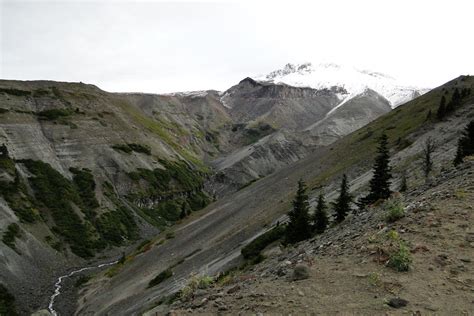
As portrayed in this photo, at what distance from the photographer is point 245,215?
69.2 meters

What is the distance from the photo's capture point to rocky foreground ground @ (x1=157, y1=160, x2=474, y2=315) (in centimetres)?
1168

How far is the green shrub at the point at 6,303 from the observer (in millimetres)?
56769

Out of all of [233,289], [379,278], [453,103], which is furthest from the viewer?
[453,103]

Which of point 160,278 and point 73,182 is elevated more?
point 73,182

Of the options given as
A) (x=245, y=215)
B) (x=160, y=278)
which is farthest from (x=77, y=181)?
(x=160, y=278)

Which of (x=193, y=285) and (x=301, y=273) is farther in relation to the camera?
(x=193, y=285)

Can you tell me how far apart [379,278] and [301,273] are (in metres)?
2.79

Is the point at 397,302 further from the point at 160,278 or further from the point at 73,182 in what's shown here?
the point at 73,182

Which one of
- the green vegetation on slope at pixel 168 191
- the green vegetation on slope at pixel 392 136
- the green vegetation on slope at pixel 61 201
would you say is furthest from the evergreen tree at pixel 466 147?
the green vegetation on slope at pixel 168 191

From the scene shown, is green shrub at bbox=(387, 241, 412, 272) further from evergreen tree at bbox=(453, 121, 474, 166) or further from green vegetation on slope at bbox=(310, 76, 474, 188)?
green vegetation on slope at bbox=(310, 76, 474, 188)

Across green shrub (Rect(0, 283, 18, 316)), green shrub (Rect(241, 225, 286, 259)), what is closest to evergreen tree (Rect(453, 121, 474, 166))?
green shrub (Rect(241, 225, 286, 259))

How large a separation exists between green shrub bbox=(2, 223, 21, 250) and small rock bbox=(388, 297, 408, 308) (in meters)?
79.2

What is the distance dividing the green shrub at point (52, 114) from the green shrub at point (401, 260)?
470 ft

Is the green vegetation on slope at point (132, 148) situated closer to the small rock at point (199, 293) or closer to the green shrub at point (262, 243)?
the green shrub at point (262, 243)
